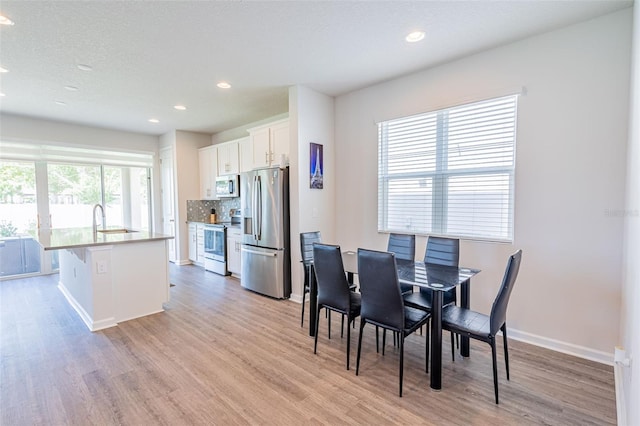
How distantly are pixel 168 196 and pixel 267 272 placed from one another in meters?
3.74

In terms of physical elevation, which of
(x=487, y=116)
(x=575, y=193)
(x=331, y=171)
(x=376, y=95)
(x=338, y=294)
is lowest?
(x=338, y=294)

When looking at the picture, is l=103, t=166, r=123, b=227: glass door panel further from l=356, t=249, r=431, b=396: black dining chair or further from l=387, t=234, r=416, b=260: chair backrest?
l=356, t=249, r=431, b=396: black dining chair

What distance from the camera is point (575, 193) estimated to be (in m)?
2.60

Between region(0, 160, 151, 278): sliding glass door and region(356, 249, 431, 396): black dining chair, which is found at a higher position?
region(0, 160, 151, 278): sliding glass door

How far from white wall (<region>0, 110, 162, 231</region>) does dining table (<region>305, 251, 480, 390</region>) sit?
5262 millimetres

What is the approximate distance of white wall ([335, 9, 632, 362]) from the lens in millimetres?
2441

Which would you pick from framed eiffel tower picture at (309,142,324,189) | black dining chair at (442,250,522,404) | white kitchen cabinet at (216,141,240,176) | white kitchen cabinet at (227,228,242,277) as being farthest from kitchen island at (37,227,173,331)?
black dining chair at (442,250,522,404)

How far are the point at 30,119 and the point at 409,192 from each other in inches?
253

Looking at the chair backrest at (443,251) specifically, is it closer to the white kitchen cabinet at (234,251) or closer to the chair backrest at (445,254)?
the chair backrest at (445,254)

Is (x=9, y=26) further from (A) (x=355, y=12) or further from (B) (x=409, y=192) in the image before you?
(B) (x=409, y=192)

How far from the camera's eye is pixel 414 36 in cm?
270

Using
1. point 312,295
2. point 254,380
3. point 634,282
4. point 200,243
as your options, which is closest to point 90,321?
point 254,380

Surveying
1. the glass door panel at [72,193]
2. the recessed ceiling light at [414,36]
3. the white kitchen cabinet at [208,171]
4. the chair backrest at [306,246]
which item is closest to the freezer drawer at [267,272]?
the chair backrest at [306,246]

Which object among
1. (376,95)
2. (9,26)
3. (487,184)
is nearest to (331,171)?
(376,95)
